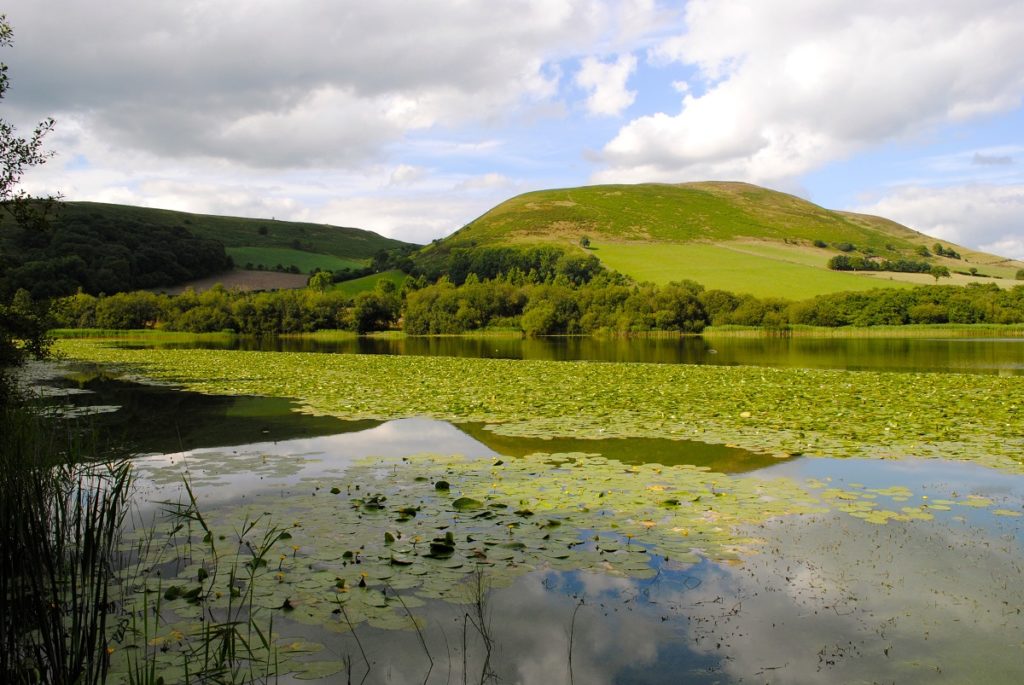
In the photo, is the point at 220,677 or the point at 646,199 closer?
the point at 220,677

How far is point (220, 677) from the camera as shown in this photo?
196 inches

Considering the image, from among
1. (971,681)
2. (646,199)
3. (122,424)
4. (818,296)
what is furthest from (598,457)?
(646,199)

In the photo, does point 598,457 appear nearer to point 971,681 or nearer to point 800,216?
point 971,681

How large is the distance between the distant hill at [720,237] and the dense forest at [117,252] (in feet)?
146

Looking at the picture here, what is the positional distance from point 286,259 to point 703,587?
153031mm

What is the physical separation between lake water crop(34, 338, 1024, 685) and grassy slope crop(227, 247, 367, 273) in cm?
14019

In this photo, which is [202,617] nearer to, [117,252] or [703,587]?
[703,587]

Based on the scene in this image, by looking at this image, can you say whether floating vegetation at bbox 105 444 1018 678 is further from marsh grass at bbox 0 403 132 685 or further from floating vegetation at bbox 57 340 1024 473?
floating vegetation at bbox 57 340 1024 473

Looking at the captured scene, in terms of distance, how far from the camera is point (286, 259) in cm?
15038

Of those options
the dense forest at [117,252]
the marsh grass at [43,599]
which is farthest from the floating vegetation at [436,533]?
the dense forest at [117,252]

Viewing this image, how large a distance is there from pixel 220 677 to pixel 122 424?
50.6ft

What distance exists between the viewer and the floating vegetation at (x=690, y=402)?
1478 cm

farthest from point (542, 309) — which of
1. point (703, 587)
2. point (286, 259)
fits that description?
point (703, 587)

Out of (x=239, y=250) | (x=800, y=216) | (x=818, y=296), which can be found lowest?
(x=818, y=296)
